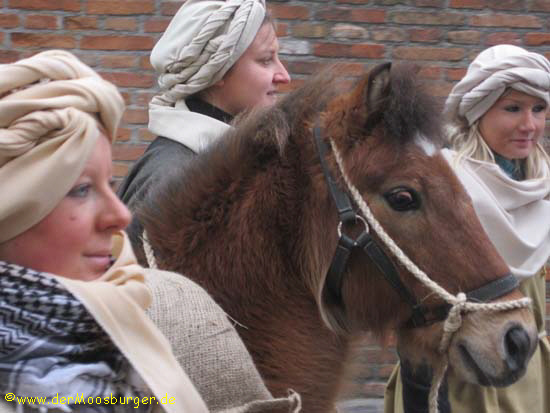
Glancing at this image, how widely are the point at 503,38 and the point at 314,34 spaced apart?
3.45ft

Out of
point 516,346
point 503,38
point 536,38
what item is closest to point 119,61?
point 503,38

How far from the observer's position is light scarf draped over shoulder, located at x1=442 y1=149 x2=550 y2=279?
10.1 ft

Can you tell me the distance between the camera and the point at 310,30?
14.5 ft

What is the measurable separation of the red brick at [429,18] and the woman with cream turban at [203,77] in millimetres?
1943

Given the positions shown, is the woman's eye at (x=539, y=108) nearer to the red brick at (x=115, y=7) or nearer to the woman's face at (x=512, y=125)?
the woman's face at (x=512, y=125)

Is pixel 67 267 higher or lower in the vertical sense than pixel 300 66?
higher

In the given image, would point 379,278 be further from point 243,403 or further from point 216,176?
point 243,403

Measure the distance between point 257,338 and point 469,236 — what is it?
1.91ft

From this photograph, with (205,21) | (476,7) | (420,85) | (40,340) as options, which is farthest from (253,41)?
(476,7)

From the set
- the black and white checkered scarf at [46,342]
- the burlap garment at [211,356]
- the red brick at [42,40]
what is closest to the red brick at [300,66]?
the red brick at [42,40]

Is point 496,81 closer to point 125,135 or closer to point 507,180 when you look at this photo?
point 507,180

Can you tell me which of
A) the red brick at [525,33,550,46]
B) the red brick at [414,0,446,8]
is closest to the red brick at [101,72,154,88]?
the red brick at [414,0,446,8]

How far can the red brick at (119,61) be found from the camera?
4.29 metres

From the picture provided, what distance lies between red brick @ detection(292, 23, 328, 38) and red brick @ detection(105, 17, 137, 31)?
0.84m
